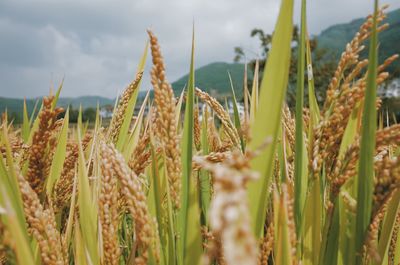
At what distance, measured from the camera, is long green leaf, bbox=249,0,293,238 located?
2.01ft

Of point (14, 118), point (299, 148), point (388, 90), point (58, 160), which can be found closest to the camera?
point (299, 148)

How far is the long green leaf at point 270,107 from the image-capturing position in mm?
612

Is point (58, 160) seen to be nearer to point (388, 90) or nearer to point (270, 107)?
point (270, 107)

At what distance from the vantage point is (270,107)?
2.15ft

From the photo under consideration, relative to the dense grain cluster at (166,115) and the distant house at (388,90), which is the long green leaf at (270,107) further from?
the distant house at (388,90)

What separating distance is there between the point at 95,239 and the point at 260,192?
0.42m

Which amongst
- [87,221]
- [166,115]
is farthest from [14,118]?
[166,115]

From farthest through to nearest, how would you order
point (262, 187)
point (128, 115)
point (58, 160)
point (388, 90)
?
point (388, 90)
point (128, 115)
point (58, 160)
point (262, 187)

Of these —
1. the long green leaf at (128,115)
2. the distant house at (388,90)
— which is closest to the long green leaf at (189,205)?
the long green leaf at (128,115)

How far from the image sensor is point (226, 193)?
29cm

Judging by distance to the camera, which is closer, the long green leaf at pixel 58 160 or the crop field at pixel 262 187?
the crop field at pixel 262 187

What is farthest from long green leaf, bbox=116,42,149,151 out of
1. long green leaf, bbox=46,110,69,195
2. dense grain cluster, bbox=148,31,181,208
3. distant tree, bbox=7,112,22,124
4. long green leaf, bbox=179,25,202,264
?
distant tree, bbox=7,112,22,124

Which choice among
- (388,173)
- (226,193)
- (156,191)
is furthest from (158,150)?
(226,193)

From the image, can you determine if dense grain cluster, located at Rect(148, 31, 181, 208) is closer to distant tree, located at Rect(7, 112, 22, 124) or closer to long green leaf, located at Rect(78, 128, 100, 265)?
long green leaf, located at Rect(78, 128, 100, 265)
